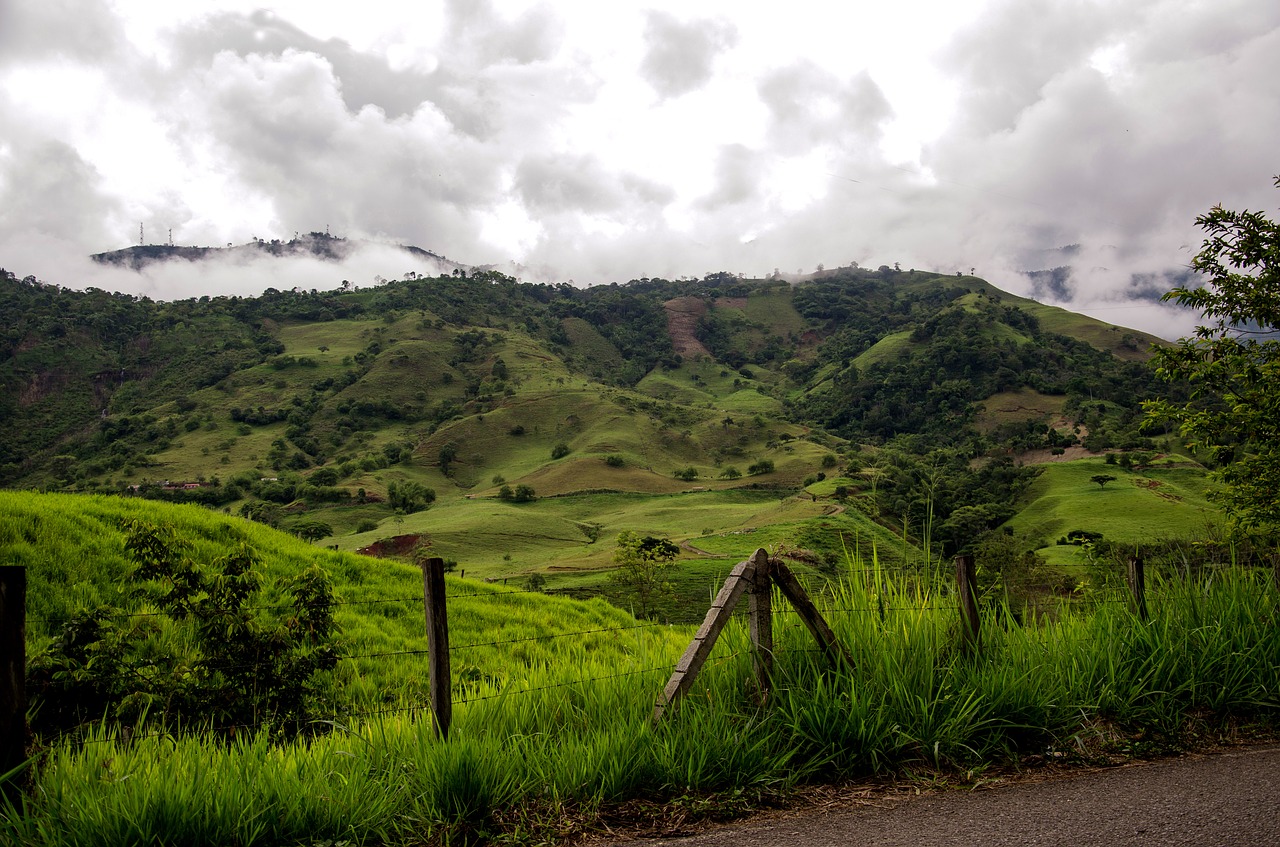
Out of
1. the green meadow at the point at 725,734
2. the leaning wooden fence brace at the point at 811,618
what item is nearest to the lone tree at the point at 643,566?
the green meadow at the point at 725,734

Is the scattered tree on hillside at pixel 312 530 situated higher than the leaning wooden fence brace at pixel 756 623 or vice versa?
the leaning wooden fence brace at pixel 756 623

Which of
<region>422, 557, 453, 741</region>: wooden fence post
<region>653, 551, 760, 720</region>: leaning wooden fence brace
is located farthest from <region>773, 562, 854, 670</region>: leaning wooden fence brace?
<region>422, 557, 453, 741</region>: wooden fence post

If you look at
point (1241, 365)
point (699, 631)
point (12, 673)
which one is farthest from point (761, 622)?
point (1241, 365)

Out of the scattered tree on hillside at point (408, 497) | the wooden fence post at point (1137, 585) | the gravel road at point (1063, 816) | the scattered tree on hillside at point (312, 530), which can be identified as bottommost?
the scattered tree on hillside at point (312, 530)

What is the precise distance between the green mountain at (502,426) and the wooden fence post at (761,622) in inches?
2249

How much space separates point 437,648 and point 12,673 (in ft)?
6.87

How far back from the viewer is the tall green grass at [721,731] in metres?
3.95

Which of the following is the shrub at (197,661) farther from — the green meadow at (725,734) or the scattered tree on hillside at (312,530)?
the scattered tree on hillside at (312,530)

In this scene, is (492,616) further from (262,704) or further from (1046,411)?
(1046,411)

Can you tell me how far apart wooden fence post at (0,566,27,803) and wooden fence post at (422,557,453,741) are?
78.2 inches

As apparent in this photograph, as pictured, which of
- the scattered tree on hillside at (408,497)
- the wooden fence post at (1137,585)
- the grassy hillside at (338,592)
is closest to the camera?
the wooden fence post at (1137,585)

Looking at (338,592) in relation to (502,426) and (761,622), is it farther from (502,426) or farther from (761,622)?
(502,426)

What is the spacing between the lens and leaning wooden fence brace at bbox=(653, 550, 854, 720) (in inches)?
193

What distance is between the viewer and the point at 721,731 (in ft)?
15.7
